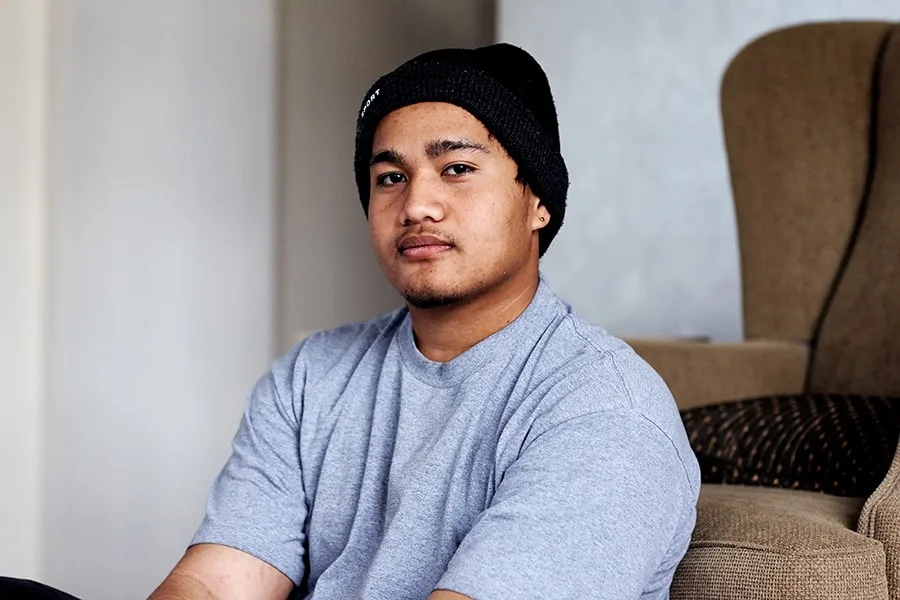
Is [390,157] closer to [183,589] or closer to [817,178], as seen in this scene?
[183,589]

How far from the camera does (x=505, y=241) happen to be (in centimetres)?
130

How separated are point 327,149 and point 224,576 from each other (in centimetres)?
196

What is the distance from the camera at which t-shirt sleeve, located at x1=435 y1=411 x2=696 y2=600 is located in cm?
99

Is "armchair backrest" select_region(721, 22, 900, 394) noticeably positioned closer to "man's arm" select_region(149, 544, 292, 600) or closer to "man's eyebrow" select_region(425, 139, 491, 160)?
"man's eyebrow" select_region(425, 139, 491, 160)

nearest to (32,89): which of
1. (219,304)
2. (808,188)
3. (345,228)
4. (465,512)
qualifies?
(219,304)

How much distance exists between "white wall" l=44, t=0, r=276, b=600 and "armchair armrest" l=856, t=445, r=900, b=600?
2.00 m

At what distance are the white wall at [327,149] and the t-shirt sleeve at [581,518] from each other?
2.07 m

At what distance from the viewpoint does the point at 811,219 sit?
216 centimetres

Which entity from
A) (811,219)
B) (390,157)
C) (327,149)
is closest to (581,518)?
(390,157)

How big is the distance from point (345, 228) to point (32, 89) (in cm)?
87

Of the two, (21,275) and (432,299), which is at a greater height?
(432,299)

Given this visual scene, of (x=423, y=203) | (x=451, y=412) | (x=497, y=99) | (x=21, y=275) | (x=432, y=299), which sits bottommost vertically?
(x=21, y=275)

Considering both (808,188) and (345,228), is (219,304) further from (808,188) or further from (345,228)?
(808,188)

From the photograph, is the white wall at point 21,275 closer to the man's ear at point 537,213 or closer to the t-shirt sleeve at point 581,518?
the man's ear at point 537,213
